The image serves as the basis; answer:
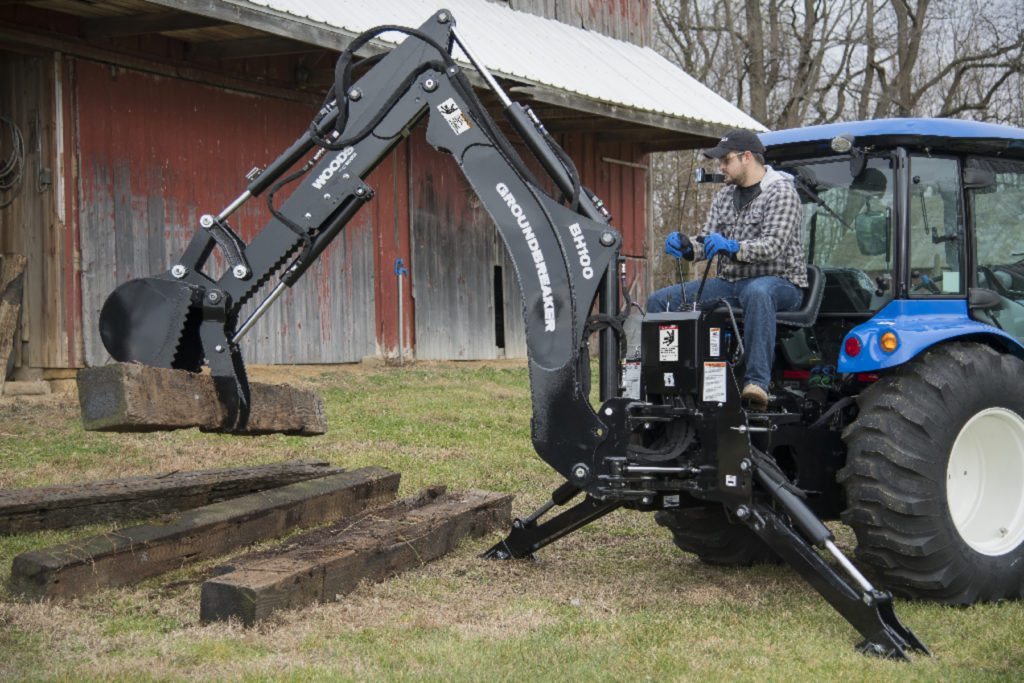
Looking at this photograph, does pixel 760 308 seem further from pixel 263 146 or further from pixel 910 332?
pixel 263 146

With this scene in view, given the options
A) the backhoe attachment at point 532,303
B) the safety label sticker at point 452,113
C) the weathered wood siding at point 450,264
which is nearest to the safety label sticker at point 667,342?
the backhoe attachment at point 532,303

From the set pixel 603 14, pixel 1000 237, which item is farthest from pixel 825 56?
pixel 1000 237

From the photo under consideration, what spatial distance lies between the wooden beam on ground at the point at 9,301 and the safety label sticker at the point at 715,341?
7.52 meters

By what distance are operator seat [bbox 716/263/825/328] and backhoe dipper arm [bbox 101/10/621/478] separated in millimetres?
939

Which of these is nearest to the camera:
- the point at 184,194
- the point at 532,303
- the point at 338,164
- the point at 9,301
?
the point at 532,303

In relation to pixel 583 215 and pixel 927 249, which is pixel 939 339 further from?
pixel 583 215

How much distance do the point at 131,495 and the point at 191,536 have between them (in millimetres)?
1089

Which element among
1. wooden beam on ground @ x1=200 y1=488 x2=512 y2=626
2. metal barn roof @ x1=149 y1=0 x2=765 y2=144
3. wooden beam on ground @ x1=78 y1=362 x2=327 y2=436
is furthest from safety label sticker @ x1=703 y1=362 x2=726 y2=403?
metal barn roof @ x1=149 y1=0 x2=765 y2=144

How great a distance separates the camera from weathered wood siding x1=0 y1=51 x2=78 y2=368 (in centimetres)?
1186

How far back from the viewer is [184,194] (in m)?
13.2

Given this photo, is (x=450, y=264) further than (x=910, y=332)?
Yes

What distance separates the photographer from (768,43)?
107 ft

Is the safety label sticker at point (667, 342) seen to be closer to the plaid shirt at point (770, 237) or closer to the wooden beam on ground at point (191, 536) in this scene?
the plaid shirt at point (770, 237)

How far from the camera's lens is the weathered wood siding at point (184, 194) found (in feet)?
40.2
